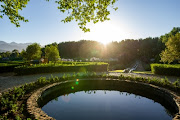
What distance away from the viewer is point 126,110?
19.4 feet

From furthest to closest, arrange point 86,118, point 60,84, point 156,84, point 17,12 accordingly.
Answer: point 60,84 < point 156,84 < point 17,12 < point 86,118

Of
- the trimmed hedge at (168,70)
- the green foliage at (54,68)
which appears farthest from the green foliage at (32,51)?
the trimmed hedge at (168,70)

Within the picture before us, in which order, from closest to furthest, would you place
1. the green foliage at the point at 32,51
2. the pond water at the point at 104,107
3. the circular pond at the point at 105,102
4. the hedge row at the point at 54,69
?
the pond water at the point at 104,107, the circular pond at the point at 105,102, the hedge row at the point at 54,69, the green foliage at the point at 32,51

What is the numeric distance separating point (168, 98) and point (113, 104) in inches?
121

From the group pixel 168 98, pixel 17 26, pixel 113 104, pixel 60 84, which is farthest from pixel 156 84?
pixel 17 26

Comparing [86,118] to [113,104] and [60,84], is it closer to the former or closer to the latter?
[113,104]

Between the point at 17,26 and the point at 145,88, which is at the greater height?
the point at 17,26

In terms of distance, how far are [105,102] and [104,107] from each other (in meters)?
0.72

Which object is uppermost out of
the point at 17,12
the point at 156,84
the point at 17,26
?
the point at 17,12

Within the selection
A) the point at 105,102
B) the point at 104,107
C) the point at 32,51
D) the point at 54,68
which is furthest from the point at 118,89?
the point at 32,51

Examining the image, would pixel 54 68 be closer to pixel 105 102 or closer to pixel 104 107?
pixel 105 102

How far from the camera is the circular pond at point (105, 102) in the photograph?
5.43 m

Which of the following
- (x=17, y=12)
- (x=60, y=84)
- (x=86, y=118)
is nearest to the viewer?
(x=86, y=118)

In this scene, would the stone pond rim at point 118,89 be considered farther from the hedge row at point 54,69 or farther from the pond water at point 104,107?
the hedge row at point 54,69
